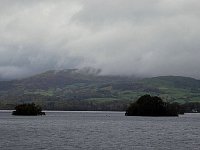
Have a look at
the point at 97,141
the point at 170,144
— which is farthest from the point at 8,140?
the point at 170,144

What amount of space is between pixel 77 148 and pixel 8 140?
70.0 ft

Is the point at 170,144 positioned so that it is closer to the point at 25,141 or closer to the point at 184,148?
the point at 184,148

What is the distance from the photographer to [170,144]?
9762 cm

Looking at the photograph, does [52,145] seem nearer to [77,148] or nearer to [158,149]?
[77,148]

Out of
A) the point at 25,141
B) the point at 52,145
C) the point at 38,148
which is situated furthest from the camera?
the point at 25,141

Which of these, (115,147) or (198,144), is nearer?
(115,147)

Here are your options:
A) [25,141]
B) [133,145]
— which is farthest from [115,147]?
[25,141]

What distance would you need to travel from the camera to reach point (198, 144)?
321 feet

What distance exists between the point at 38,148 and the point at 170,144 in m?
26.1

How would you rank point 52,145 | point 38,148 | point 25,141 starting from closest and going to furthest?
point 38,148 → point 52,145 → point 25,141

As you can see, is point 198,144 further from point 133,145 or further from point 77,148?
point 77,148

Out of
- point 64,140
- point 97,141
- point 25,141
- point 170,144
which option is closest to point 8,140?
point 25,141

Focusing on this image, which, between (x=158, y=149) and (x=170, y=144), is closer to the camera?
(x=158, y=149)

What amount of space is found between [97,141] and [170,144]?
14941 millimetres
